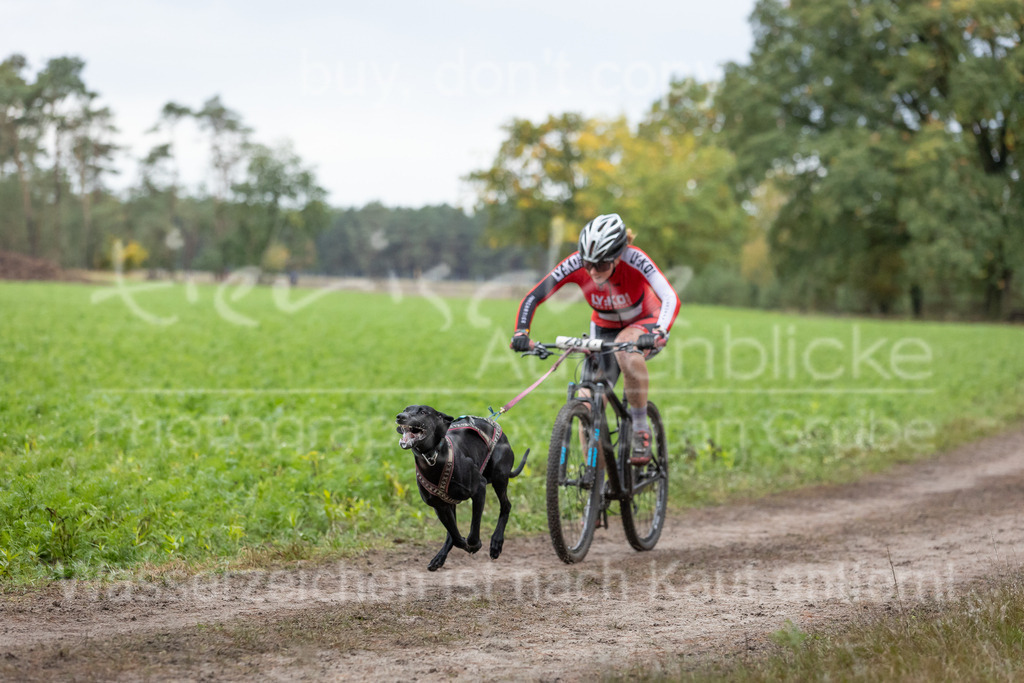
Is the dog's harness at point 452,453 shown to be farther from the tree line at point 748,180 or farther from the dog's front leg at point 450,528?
the tree line at point 748,180

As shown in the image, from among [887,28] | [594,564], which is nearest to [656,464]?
[594,564]

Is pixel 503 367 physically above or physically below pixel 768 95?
below

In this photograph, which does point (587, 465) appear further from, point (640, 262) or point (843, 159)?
point (843, 159)

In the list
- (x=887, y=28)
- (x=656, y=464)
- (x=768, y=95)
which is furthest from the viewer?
(x=768, y=95)

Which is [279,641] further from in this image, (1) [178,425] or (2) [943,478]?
(2) [943,478]

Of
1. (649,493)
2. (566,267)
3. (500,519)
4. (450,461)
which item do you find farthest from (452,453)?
(649,493)

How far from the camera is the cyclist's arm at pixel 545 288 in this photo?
20.2 feet

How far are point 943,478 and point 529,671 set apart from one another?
8867mm

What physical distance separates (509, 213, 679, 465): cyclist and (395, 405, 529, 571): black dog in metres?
1.72

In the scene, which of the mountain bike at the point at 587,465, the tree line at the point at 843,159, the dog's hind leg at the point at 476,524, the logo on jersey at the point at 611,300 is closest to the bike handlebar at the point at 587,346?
the mountain bike at the point at 587,465

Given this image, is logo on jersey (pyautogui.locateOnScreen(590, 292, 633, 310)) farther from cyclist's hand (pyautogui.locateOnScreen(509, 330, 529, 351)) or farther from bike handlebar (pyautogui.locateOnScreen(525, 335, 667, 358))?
cyclist's hand (pyautogui.locateOnScreen(509, 330, 529, 351))

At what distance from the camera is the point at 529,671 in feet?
13.8

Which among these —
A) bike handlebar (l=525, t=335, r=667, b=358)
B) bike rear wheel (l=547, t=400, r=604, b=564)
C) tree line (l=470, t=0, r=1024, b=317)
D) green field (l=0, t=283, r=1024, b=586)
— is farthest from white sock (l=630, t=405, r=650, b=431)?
tree line (l=470, t=0, r=1024, b=317)

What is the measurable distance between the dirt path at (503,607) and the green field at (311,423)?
793 mm
